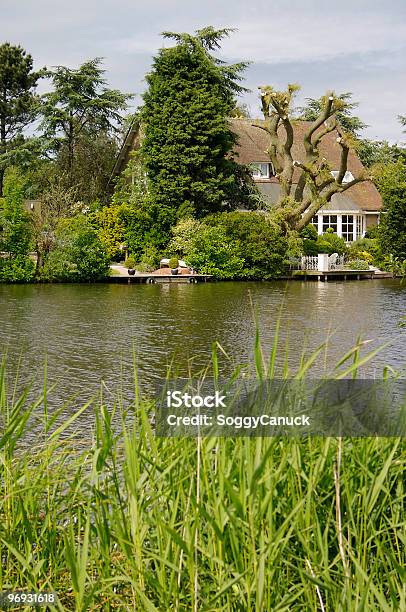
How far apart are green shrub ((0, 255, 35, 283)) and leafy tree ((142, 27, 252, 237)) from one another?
7.66 meters

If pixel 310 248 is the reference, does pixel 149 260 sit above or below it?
below

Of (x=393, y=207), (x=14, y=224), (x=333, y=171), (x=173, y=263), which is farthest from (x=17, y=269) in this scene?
(x=333, y=171)

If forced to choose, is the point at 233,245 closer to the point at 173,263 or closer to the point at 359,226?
the point at 173,263

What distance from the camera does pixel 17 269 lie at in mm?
31453

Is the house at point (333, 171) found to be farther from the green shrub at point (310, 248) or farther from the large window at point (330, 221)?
the green shrub at point (310, 248)

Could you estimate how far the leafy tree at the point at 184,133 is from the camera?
1494 inches

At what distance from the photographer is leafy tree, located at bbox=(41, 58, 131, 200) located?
4316cm

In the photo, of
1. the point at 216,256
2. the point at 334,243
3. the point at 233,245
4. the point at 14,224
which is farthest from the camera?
the point at 334,243

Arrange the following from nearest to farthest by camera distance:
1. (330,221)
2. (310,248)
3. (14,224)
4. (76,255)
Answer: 1. (14,224)
2. (76,255)
3. (310,248)
4. (330,221)

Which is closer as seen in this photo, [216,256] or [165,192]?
[216,256]

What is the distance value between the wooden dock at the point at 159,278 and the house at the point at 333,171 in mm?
12395

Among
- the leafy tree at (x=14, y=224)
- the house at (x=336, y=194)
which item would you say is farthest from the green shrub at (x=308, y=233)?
the leafy tree at (x=14, y=224)

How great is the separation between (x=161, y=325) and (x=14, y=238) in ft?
44.9

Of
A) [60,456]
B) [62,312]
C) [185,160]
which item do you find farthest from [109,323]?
[185,160]
